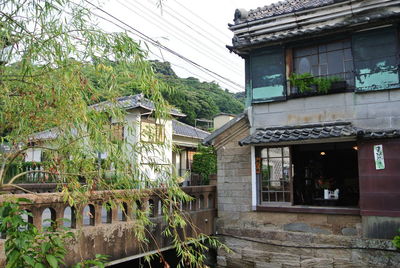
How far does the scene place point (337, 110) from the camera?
8219 millimetres

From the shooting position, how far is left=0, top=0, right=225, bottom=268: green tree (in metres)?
2.94

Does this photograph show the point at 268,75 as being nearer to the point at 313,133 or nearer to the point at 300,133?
the point at 300,133

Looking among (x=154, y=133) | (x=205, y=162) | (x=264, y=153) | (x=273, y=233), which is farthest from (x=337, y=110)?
(x=205, y=162)

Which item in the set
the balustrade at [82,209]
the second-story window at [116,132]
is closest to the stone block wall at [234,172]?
the balustrade at [82,209]

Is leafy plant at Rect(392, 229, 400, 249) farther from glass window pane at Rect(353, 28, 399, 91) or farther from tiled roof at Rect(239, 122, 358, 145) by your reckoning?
glass window pane at Rect(353, 28, 399, 91)

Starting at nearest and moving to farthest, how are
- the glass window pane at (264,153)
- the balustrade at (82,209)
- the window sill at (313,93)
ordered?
the balustrade at (82,209) → the window sill at (313,93) → the glass window pane at (264,153)

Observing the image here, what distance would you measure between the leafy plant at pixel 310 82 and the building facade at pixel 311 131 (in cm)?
2

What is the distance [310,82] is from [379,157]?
2.36 meters

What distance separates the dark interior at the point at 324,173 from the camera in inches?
402

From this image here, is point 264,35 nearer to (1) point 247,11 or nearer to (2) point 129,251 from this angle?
(1) point 247,11

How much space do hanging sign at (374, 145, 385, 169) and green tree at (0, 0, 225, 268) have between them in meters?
5.63

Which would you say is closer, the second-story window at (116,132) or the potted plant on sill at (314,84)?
the second-story window at (116,132)

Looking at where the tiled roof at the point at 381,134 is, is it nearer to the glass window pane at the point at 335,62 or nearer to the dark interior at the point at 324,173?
the glass window pane at the point at 335,62

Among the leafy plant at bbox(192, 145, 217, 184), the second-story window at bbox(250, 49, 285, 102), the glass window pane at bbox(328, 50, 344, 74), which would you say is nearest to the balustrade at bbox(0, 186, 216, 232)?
the second-story window at bbox(250, 49, 285, 102)
